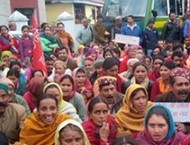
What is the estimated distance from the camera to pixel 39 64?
33.0ft

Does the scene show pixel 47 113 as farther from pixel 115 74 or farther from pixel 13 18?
pixel 13 18

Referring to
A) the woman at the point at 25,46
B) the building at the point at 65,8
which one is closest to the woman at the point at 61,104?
the woman at the point at 25,46

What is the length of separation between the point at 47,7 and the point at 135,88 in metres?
35.2

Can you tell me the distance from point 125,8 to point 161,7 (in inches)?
46.9

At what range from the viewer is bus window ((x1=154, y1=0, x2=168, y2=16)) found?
61.2 feet

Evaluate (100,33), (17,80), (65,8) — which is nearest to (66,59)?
(17,80)

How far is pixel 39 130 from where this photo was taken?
5.77m

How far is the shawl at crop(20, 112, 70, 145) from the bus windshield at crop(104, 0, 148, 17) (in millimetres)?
13125

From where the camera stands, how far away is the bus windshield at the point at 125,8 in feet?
61.7

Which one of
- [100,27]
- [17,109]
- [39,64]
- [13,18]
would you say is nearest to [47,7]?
[13,18]

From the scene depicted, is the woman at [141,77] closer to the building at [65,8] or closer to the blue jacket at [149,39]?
the blue jacket at [149,39]

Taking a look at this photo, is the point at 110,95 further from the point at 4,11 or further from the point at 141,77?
the point at 4,11

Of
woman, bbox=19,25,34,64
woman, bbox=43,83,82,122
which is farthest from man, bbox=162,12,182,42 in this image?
woman, bbox=43,83,82,122

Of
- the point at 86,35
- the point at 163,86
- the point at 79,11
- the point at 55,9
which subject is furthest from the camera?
the point at 79,11
